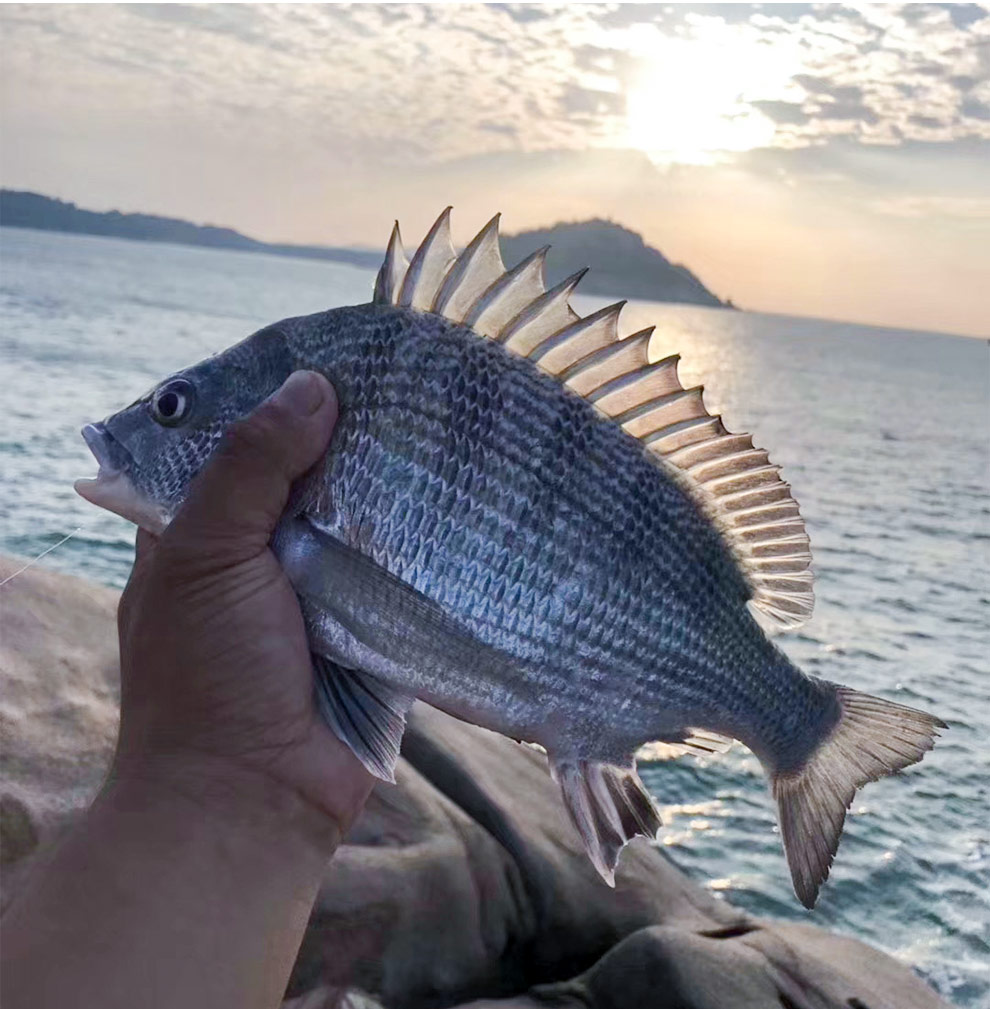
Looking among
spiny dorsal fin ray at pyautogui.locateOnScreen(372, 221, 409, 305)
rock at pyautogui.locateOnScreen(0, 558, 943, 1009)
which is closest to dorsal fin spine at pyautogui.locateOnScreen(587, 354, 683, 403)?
spiny dorsal fin ray at pyautogui.locateOnScreen(372, 221, 409, 305)

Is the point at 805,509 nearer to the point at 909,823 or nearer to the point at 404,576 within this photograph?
the point at 909,823

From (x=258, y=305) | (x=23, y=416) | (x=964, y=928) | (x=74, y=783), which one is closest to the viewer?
(x=74, y=783)

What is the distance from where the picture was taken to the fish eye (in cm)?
253

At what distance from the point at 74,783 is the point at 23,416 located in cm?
1580

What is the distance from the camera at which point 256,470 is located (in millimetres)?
2365

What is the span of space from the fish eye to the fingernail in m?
0.28

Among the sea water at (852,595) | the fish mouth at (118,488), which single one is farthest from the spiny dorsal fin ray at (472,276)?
the sea water at (852,595)

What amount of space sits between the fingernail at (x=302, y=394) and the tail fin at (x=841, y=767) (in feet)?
4.89

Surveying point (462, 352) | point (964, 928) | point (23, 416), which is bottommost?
point (23, 416)

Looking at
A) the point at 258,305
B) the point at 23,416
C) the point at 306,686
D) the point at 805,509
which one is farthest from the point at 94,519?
the point at 258,305

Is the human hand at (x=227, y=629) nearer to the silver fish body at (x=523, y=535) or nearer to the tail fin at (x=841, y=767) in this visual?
the silver fish body at (x=523, y=535)

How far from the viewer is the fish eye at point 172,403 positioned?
2.53m

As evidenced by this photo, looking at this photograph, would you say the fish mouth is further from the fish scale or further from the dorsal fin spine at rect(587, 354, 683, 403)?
the dorsal fin spine at rect(587, 354, 683, 403)

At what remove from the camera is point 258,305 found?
68812 mm
